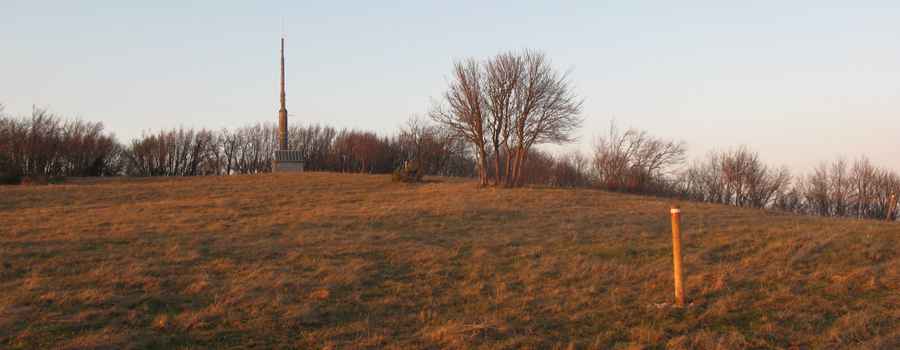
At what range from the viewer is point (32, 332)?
4.75 meters

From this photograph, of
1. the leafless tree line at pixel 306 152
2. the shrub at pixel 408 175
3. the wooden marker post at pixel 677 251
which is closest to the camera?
the wooden marker post at pixel 677 251

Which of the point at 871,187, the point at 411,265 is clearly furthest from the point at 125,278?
the point at 871,187

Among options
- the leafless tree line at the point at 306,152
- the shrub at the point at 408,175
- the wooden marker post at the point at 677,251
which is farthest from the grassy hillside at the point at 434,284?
the leafless tree line at the point at 306,152

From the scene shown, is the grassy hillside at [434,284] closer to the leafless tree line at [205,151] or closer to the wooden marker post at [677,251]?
the wooden marker post at [677,251]

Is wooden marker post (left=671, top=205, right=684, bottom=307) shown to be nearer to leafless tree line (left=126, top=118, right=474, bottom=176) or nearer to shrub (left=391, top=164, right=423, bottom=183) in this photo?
shrub (left=391, top=164, right=423, bottom=183)

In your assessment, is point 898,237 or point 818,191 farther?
point 818,191

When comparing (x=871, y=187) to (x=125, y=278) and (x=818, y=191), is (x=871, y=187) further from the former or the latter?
(x=125, y=278)

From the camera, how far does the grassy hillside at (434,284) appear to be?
5.04 m

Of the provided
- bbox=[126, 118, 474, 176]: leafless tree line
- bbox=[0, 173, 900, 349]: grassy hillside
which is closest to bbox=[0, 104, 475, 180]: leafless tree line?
bbox=[126, 118, 474, 176]: leafless tree line

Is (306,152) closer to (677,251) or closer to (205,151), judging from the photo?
(205,151)

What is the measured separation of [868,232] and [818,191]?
4199 centimetres

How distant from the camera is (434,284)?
7.57m

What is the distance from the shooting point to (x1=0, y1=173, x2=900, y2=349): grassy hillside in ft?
16.5

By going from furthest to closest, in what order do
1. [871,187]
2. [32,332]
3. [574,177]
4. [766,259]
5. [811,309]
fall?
[574,177], [871,187], [766,259], [811,309], [32,332]
